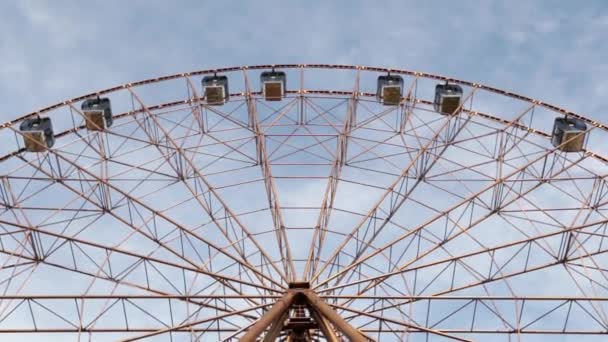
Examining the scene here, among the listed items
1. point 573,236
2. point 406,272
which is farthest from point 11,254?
point 573,236

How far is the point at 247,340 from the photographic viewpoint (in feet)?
78.9

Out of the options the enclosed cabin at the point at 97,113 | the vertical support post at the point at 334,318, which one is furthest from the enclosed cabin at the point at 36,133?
the vertical support post at the point at 334,318

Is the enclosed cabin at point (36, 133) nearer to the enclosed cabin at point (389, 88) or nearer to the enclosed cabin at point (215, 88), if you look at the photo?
the enclosed cabin at point (215, 88)

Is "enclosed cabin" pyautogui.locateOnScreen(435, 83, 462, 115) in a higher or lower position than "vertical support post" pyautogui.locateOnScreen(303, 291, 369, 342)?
higher

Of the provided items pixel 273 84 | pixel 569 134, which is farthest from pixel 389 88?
pixel 569 134

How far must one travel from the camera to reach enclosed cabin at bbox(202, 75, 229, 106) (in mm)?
36438

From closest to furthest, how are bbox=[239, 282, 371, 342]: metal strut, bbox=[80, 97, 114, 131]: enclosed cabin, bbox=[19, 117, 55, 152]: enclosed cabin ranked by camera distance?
Answer: bbox=[239, 282, 371, 342]: metal strut → bbox=[19, 117, 55, 152]: enclosed cabin → bbox=[80, 97, 114, 131]: enclosed cabin

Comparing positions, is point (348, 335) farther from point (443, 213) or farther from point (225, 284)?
point (443, 213)

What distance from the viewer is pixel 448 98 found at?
1414 inches

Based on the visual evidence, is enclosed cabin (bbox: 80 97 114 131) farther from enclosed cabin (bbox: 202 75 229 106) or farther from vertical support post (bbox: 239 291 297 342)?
vertical support post (bbox: 239 291 297 342)

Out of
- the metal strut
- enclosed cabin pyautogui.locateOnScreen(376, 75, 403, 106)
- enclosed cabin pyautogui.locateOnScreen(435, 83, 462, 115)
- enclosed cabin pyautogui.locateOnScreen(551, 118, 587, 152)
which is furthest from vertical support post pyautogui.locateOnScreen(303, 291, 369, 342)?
enclosed cabin pyautogui.locateOnScreen(551, 118, 587, 152)

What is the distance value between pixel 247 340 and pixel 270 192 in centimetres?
945

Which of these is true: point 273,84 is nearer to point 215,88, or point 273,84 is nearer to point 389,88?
point 215,88

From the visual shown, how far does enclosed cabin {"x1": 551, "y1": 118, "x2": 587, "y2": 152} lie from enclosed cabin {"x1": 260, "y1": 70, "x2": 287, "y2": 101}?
34.2ft
